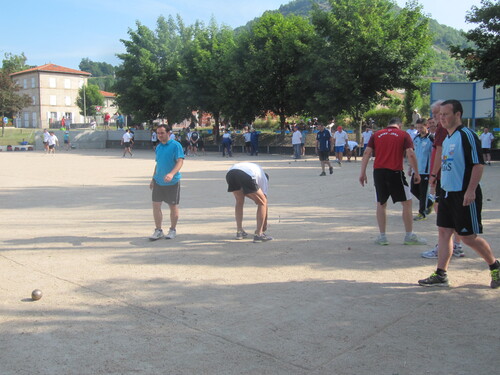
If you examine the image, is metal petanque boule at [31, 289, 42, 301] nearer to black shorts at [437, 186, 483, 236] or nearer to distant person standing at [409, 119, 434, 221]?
black shorts at [437, 186, 483, 236]

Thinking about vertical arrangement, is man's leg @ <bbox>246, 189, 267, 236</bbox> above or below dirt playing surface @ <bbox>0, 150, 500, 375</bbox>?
above

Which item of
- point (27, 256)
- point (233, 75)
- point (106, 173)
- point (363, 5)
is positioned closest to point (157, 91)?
point (233, 75)

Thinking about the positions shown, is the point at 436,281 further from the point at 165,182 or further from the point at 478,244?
the point at 165,182

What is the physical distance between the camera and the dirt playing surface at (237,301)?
11.8ft

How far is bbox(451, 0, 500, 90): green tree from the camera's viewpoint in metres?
20.5

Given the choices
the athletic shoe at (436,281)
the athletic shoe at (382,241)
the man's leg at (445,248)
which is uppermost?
the man's leg at (445,248)

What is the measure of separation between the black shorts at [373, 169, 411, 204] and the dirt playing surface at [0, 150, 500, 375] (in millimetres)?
672

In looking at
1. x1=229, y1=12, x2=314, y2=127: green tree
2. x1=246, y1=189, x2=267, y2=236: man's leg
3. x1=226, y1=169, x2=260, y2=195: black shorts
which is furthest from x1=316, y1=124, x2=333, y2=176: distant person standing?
x1=229, y1=12, x2=314, y2=127: green tree

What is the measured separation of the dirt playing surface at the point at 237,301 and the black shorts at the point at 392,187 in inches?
26.5

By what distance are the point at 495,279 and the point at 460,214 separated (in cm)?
82

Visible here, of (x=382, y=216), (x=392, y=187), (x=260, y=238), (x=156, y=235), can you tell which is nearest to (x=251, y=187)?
(x=260, y=238)

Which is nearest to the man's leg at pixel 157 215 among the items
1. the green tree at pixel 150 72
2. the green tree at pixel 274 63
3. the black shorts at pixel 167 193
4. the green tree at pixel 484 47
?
the black shorts at pixel 167 193

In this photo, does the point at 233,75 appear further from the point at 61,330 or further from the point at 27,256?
the point at 61,330

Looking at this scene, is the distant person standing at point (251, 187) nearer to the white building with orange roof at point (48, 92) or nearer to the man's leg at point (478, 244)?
the man's leg at point (478, 244)
